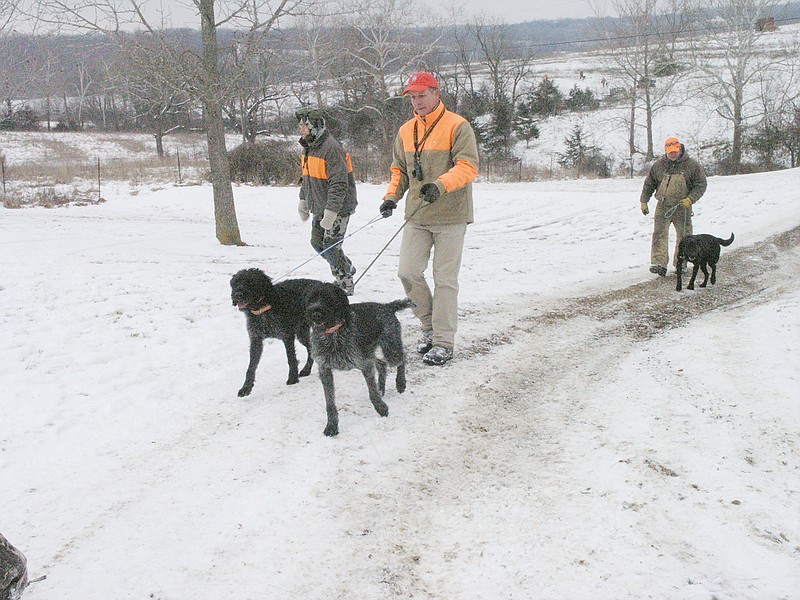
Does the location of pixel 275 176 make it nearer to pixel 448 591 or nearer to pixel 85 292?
pixel 85 292

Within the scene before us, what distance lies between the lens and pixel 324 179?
6.84m

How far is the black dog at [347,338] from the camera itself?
4012 millimetres

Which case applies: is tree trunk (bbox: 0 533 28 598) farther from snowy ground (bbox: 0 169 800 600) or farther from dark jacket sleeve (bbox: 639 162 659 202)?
dark jacket sleeve (bbox: 639 162 659 202)

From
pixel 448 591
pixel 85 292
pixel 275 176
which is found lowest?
pixel 448 591

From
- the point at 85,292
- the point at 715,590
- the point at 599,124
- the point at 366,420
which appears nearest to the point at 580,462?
the point at 715,590

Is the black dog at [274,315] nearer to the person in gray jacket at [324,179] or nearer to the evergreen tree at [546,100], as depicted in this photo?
the person in gray jacket at [324,179]

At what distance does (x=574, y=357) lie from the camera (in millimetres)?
5660

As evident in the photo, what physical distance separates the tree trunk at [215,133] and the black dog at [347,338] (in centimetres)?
Answer: 804

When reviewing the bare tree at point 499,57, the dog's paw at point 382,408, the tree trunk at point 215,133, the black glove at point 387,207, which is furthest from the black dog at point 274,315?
the bare tree at point 499,57

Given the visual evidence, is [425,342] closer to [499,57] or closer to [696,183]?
[696,183]

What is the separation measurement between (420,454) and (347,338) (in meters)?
0.91

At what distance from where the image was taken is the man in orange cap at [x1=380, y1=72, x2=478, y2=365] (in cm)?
505

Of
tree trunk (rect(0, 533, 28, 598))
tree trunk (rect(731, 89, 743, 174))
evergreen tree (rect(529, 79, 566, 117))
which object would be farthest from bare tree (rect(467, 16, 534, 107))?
tree trunk (rect(0, 533, 28, 598))

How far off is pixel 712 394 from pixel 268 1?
9.61 metres
